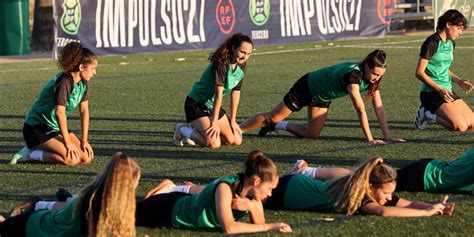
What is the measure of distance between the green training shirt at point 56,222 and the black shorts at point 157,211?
74 cm

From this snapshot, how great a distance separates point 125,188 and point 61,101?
385cm

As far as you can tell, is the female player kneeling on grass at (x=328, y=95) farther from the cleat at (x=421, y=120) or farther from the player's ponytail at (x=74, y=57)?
the player's ponytail at (x=74, y=57)

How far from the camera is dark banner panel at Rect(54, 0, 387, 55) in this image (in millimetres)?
23109

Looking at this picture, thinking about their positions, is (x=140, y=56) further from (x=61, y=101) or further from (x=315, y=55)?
(x=61, y=101)

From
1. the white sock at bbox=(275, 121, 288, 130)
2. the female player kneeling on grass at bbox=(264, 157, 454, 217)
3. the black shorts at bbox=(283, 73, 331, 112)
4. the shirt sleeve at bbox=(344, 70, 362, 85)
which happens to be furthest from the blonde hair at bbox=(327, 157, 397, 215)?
the white sock at bbox=(275, 121, 288, 130)

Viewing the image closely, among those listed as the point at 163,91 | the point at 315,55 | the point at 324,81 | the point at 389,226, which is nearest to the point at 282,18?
the point at 315,55

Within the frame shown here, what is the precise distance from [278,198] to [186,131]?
3.69 metres

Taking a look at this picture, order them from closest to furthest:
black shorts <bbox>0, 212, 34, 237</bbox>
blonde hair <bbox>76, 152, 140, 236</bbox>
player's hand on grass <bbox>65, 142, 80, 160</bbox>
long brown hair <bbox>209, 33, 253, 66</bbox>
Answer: blonde hair <bbox>76, 152, 140, 236</bbox>, black shorts <bbox>0, 212, 34, 237</bbox>, player's hand on grass <bbox>65, 142, 80, 160</bbox>, long brown hair <bbox>209, 33, 253, 66</bbox>

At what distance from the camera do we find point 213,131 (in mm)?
10695

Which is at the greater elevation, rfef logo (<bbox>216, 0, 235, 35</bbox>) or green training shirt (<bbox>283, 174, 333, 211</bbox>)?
green training shirt (<bbox>283, 174, 333, 211</bbox>)

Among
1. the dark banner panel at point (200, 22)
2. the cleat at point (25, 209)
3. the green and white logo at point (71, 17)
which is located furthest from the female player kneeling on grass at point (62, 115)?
the green and white logo at point (71, 17)

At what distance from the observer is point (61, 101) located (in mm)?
9594

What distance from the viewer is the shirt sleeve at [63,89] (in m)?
9.59

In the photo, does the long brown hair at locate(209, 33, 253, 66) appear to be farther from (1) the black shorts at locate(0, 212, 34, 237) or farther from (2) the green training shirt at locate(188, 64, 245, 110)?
(1) the black shorts at locate(0, 212, 34, 237)
